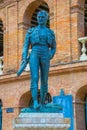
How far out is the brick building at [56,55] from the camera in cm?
1451

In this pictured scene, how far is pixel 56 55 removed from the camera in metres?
15.2

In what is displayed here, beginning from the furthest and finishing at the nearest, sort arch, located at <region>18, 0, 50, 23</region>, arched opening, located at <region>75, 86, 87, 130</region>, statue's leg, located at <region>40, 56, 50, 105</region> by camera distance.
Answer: arch, located at <region>18, 0, 50, 23</region> < arched opening, located at <region>75, 86, 87, 130</region> < statue's leg, located at <region>40, 56, 50, 105</region>

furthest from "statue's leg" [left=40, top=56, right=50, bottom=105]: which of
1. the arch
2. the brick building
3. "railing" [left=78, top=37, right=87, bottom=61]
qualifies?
the arch

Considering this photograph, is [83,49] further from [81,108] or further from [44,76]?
[44,76]

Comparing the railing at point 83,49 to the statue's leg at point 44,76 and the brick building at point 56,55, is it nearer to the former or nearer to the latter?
the brick building at point 56,55

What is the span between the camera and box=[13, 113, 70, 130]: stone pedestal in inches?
306

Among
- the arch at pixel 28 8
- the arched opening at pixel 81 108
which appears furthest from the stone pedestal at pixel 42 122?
the arch at pixel 28 8

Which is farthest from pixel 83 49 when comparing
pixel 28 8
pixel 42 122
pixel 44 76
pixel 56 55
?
pixel 42 122

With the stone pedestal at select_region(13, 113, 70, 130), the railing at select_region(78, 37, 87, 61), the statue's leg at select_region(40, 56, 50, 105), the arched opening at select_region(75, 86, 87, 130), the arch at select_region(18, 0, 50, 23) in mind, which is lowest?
the arched opening at select_region(75, 86, 87, 130)

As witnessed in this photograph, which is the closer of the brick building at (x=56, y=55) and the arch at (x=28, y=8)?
the brick building at (x=56, y=55)

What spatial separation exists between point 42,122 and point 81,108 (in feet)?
23.1

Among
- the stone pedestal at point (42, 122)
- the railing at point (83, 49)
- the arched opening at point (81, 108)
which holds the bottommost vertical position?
the arched opening at point (81, 108)

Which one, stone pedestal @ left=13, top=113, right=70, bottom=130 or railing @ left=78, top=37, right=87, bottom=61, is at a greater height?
railing @ left=78, top=37, right=87, bottom=61

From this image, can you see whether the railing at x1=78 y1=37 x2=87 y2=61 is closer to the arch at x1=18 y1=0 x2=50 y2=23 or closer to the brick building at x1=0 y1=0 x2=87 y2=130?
the brick building at x1=0 y1=0 x2=87 y2=130
